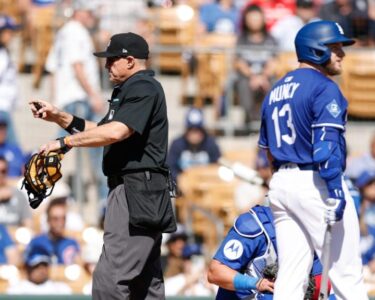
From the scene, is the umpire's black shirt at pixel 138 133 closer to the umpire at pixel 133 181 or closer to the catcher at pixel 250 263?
the umpire at pixel 133 181

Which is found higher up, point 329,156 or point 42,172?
point 329,156

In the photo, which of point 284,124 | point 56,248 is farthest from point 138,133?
point 56,248

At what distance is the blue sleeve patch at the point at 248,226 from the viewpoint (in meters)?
6.55

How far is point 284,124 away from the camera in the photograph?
645 cm

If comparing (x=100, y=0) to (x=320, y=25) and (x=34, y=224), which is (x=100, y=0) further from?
(x=320, y=25)

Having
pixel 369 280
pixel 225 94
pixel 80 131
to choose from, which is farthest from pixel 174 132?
pixel 80 131

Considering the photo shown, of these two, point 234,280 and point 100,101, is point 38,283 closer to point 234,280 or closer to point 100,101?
point 100,101

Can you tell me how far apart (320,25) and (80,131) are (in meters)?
1.43

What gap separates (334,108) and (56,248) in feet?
14.6

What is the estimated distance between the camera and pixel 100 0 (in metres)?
12.6

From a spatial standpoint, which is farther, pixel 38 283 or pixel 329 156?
pixel 38 283

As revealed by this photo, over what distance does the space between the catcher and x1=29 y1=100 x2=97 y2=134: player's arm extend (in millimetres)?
1015

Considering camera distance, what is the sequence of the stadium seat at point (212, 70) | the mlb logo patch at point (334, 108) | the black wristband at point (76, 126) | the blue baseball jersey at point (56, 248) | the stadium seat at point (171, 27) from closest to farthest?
the mlb logo patch at point (334, 108)
the black wristband at point (76, 126)
the blue baseball jersey at point (56, 248)
the stadium seat at point (212, 70)
the stadium seat at point (171, 27)

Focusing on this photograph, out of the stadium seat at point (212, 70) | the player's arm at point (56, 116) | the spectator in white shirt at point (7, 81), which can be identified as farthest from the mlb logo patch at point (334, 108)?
the stadium seat at point (212, 70)
